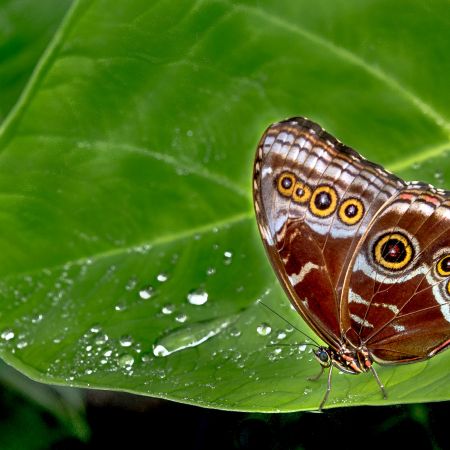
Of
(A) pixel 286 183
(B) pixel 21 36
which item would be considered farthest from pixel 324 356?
(B) pixel 21 36

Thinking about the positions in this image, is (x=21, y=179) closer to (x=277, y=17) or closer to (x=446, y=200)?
(x=277, y=17)

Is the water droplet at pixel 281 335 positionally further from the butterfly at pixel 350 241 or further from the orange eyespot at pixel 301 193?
the orange eyespot at pixel 301 193

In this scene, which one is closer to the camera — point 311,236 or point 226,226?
point 311,236

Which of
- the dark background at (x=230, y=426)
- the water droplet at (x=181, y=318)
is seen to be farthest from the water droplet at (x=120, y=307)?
the dark background at (x=230, y=426)

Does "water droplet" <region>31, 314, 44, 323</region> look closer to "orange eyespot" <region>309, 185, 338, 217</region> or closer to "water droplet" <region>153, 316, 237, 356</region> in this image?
"water droplet" <region>153, 316, 237, 356</region>

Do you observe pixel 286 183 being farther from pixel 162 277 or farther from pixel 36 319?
pixel 36 319

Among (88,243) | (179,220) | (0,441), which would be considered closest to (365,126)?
(179,220)
